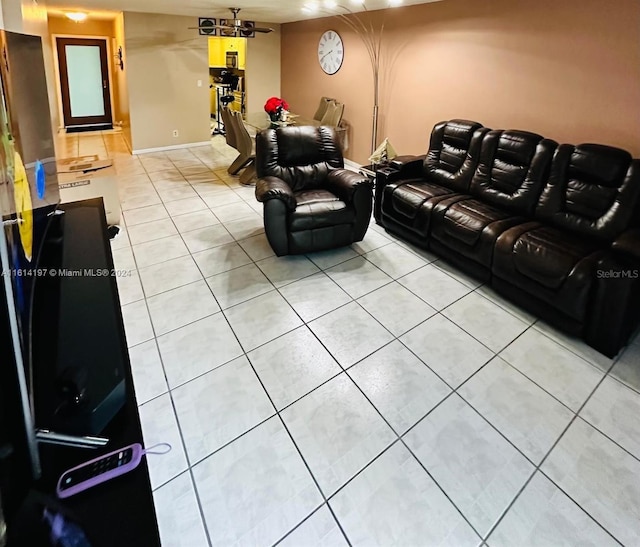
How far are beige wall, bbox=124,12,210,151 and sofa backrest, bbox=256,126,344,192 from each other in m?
3.82

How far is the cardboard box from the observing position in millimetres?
3725

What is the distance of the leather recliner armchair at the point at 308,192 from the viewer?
10.6ft

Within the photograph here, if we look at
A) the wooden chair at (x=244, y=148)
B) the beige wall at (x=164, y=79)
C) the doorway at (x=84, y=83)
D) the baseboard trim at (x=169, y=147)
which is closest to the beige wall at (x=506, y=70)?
the wooden chair at (x=244, y=148)

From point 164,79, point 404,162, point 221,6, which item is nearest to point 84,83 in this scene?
point 164,79

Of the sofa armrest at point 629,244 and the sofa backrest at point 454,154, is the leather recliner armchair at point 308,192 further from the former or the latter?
the sofa armrest at point 629,244

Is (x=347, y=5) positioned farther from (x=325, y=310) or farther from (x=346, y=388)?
(x=346, y=388)

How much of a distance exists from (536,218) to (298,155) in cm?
216

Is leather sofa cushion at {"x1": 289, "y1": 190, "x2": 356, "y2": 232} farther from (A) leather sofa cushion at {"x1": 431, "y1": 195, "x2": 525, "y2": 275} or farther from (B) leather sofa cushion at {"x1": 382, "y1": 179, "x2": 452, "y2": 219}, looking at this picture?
(A) leather sofa cushion at {"x1": 431, "y1": 195, "x2": 525, "y2": 275}

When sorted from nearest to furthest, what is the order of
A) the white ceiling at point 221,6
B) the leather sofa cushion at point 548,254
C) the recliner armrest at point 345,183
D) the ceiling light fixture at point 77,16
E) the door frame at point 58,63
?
the leather sofa cushion at point 548,254 < the recliner armrest at point 345,183 < the white ceiling at point 221,6 < the ceiling light fixture at point 77,16 < the door frame at point 58,63

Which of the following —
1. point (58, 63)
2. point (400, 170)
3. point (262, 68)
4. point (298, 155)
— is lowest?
point (400, 170)

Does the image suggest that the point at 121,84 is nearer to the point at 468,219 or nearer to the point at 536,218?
the point at 468,219

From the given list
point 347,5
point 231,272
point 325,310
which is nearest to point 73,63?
point 347,5

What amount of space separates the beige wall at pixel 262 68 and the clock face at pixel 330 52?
1.42 meters

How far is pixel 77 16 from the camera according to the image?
6836mm
